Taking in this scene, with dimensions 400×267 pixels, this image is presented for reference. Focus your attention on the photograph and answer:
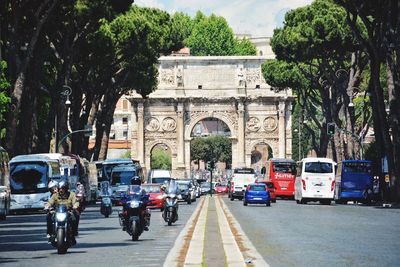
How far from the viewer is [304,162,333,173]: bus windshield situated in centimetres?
Answer: 7269

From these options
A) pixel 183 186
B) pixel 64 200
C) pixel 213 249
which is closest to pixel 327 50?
pixel 183 186

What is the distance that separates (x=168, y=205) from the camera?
37.2 m

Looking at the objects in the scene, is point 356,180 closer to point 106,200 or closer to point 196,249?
point 106,200

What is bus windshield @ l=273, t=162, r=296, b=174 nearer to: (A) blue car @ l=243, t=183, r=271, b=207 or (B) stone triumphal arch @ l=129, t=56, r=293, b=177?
(A) blue car @ l=243, t=183, r=271, b=207

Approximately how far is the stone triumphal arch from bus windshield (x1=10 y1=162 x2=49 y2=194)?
3393 inches

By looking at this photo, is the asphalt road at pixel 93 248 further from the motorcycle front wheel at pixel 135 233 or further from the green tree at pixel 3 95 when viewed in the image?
the green tree at pixel 3 95

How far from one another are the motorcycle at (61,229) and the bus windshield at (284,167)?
6647 centimetres

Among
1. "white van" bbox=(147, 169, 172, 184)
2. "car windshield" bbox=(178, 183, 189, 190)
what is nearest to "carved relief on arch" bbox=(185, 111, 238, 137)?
"white van" bbox=(147, 169, 172, 184)

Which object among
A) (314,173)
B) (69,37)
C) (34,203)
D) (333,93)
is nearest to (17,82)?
(34,203)

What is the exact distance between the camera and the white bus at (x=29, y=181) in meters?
54.8

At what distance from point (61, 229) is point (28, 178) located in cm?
3273

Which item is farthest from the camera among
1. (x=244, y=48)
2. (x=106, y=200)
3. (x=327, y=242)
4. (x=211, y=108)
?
(x=244, y=48)

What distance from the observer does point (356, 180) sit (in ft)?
235

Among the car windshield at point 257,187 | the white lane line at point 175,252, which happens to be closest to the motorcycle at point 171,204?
the white lane line at point 175,252
